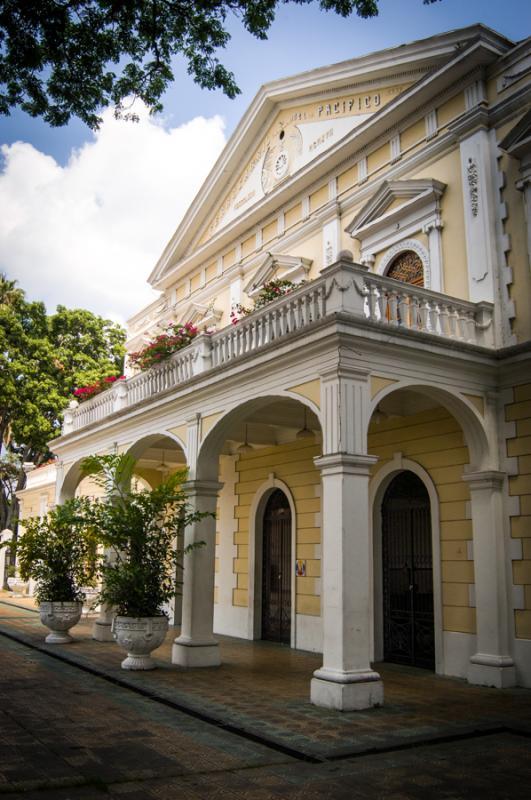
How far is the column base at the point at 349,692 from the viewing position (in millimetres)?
7426

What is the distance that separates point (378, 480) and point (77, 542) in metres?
5.72

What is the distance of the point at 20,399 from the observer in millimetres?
27250

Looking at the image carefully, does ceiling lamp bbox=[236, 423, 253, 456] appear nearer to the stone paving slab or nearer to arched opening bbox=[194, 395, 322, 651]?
arched opening bbox=[194, 395, 322, 651]

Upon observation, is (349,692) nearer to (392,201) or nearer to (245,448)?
(245,448)

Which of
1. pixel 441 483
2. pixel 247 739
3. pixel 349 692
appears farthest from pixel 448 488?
pixel 247 739

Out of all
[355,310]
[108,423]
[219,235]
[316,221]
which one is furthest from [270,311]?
[219,235]

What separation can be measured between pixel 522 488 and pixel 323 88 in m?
8.98

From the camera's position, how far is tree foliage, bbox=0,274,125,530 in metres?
27.2

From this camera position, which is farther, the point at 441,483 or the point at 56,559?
the point at 56,559

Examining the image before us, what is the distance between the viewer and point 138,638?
398 inches

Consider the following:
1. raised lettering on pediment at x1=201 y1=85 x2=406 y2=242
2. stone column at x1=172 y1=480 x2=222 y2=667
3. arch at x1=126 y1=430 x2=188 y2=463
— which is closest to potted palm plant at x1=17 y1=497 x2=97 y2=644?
arch at x1=126 y1=430 x2=188 y2=463

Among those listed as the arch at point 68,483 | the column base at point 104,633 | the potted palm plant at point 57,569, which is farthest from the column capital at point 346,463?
the arch at point 68,483

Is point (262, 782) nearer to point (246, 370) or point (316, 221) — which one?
point (246, 370)

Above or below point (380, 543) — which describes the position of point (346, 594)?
below
